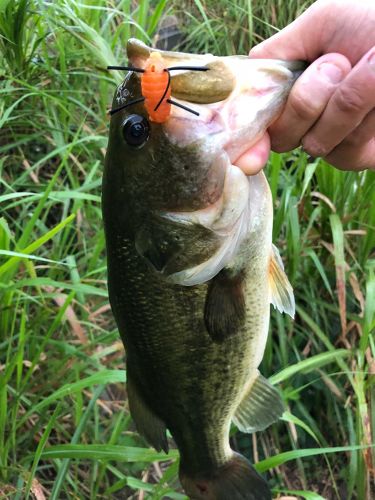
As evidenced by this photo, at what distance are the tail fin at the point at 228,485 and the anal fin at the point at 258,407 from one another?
13 centimetres

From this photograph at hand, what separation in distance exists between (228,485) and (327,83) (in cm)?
111

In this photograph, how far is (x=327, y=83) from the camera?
1175mm

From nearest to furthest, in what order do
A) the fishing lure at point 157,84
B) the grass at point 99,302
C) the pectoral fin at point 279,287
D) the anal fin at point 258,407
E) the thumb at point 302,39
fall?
the fishing lure at point 157,84 → the thumb at point 302,39 → the pectoral fin at point 279,287 → the anal fin at point 258,407 → the grass at point 99,302

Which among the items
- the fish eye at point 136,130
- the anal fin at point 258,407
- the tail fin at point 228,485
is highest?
the fish eye at point 136,130

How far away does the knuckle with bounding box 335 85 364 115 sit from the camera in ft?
3.82

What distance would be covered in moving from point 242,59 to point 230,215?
1.04 feet

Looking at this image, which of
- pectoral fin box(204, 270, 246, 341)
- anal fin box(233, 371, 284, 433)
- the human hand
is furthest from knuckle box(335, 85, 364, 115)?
anal fin box(233, 371, 284, 433)

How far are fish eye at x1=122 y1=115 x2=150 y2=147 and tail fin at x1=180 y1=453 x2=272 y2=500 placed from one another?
3.22ft

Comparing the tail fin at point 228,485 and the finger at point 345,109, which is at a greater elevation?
the finger at point 345,109

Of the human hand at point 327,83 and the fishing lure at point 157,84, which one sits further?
the human hand at point 327,83

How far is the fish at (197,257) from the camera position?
1.11 m

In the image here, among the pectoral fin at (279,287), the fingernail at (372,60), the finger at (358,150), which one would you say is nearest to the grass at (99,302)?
the pectoral fin at (279,287)

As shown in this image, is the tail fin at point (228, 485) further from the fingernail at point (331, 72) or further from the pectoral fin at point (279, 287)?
the fingernail at point (331, 72)

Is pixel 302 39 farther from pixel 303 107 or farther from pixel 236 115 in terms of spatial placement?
pixel 236 115
